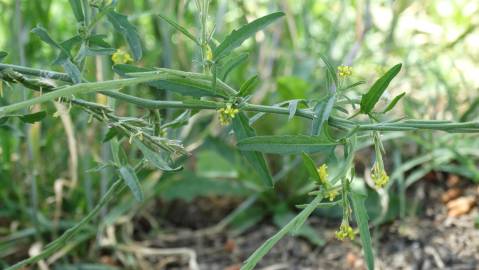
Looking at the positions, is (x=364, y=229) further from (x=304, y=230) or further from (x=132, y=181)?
(x=304, y=230)

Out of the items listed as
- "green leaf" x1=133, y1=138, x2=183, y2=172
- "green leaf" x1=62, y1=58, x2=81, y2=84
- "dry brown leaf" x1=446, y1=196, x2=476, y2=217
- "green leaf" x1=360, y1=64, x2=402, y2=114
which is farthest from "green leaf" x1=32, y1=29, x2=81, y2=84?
"dry brown leaf" x1=446, y1=196, x2=476, y2=217

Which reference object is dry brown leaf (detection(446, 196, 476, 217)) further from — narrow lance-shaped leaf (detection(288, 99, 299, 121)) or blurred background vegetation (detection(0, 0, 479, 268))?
narrow lance-shaped leaf (detection(288, 99, 299, 121))

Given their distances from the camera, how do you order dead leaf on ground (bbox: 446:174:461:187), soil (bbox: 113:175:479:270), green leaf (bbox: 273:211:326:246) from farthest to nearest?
dead leaf on ground (bbox: 446:174:461:187)
green leaf (bbox: 273:211:326:246)
soil (bbox: 113:175:479:270)

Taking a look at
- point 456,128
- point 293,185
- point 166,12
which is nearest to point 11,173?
point 166,12

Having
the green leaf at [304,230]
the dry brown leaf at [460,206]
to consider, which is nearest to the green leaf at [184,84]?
the green leaf at [304,230]

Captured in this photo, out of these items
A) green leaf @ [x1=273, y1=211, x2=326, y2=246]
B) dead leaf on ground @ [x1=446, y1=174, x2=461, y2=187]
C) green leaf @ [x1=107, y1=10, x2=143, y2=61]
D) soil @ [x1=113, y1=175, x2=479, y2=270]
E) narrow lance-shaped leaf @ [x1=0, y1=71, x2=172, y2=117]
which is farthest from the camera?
dead leaf on ground @ [x1=446, y1=174, x2=461, y2=187]

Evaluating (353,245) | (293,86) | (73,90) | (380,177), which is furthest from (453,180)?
(73,90)

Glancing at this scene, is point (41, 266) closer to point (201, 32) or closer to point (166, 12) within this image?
point (166, 12)

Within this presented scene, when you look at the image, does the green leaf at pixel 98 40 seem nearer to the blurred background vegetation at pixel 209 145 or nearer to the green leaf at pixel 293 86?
the blurred background vegetation at pixel 209 145
